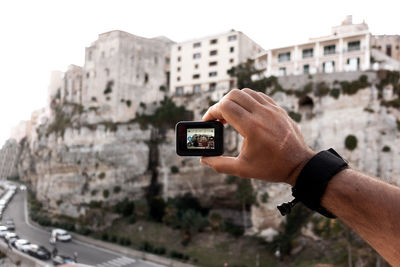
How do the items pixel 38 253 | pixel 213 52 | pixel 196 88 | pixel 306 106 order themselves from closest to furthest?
1. pixel 38 253
2. pixel 306 106
3. pixel 213 52
4. pixel 196 88

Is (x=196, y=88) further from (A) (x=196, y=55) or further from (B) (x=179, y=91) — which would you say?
(A) (x=196, y=55)

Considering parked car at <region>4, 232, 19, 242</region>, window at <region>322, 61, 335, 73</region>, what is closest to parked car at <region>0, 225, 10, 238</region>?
parked car at <region>4, 232, 19, 242</region>

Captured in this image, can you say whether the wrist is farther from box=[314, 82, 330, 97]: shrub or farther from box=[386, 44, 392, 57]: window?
box=[386, 44, 392, 57]: window

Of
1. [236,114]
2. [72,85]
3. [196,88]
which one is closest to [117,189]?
[196,88]

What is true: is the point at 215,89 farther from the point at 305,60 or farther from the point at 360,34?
the point at 360,34

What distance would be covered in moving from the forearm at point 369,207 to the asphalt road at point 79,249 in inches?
901

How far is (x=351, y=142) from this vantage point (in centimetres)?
2161

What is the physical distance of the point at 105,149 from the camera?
105ft

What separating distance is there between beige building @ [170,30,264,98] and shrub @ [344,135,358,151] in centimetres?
1201

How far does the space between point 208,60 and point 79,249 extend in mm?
22520

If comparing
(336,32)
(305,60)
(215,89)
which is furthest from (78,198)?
(336,32)

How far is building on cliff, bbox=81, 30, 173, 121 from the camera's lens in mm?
32750

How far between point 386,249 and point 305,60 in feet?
91.4

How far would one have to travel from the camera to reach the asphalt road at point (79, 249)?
2234cm
